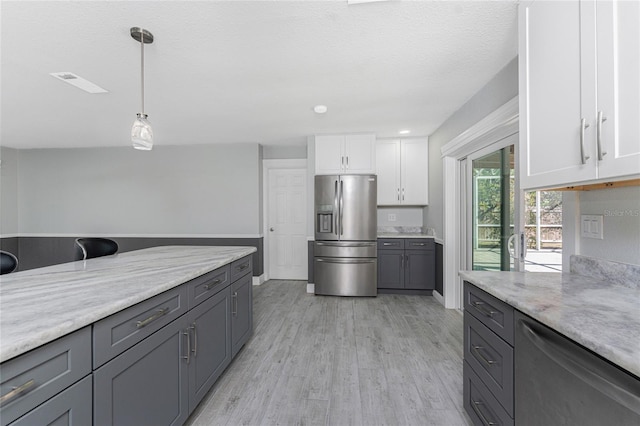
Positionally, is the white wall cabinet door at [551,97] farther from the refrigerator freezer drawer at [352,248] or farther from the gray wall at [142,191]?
the gray wall at [142,191]

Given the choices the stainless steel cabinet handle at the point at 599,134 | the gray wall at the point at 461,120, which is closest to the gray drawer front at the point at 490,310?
the stainless steel cabinet handle at the point at 599,134

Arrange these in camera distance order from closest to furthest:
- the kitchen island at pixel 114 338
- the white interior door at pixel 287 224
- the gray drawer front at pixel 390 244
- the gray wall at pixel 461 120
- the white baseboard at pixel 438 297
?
the kitchen island at pixel 114 338 < the gray wall at pixel 461 120 < the white baseboard at pixel 438 297 < the gray drawer front at pixel 390 244 < the white interior door at pixel 287 224

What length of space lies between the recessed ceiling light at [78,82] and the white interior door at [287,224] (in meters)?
2.77

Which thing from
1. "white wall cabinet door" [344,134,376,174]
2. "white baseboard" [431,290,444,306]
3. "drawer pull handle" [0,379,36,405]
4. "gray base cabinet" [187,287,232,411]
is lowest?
"white baseboard" [431,290,444,306]

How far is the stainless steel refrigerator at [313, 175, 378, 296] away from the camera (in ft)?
12.7

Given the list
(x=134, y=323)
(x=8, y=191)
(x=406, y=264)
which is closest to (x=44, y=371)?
(x=134, y=323)

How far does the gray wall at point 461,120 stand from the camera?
2.12m

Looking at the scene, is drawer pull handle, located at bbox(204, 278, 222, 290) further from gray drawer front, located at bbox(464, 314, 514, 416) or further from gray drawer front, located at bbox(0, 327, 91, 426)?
gray drawer front, located at bbox(464, 314, 514, 416)

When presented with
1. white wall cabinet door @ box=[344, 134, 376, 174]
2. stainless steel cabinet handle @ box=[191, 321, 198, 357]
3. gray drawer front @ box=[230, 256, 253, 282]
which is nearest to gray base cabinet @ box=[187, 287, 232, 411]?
stainless steel cabinet handle @ box=[191, 321, 198, 357]

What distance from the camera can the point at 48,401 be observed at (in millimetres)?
805

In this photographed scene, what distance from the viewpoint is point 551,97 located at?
1234mm

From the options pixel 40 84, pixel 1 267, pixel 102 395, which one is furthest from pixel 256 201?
pixel 102 395

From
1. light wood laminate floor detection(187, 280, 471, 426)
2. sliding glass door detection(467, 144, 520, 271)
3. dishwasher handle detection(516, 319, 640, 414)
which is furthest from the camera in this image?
sliding glass door detection(467, 144, 520, 271)

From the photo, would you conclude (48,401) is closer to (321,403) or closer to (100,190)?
(321,403)
